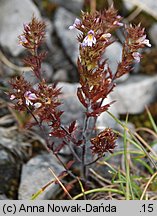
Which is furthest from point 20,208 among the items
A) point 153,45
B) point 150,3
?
point 150,3

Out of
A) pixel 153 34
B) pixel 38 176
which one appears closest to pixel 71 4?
pixel 153 34

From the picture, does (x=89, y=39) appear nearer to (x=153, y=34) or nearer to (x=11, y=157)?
(x=11, y=157)

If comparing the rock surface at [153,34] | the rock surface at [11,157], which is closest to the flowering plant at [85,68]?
the rock surface at [11,157]

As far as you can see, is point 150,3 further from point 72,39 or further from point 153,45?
point 72,39

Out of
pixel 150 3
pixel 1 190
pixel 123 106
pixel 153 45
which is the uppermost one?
pixel 150 3

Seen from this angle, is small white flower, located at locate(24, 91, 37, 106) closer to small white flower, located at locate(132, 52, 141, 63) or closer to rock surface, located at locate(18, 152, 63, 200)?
small white flower, located at locate(132, 52, 141, 63)

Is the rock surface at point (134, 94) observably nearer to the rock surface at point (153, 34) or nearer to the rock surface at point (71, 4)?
the rock surface at point (153, 34)
